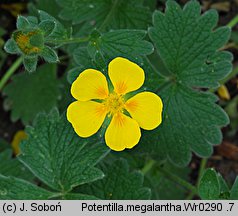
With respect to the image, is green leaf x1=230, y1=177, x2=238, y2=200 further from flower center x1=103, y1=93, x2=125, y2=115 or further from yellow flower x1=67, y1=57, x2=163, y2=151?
flower center x1=103, y1=93, x2=125, y2=115

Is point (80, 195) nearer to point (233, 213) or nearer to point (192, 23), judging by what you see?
point (233, 213)

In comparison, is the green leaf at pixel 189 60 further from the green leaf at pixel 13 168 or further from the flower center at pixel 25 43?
the green leaf at pixel 13 168

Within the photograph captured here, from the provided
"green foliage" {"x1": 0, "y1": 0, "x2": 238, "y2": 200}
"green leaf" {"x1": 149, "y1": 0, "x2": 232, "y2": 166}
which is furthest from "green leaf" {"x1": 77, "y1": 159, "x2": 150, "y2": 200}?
"green leaf" {"x1": 149, "y1": 0, "x2": 232, "y2": 166}

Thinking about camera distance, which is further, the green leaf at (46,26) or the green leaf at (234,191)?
the green leaf at (234,191)

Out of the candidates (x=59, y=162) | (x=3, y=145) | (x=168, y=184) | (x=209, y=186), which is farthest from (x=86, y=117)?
(x=3, y=145)

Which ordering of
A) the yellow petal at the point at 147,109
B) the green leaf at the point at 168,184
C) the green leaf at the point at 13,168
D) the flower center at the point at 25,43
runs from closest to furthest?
the flower center at the point at 25,43 → the yellow petal at the point at 147,109 → the green leaf at the point at 13,168 → the green leaf at the point at 168,184

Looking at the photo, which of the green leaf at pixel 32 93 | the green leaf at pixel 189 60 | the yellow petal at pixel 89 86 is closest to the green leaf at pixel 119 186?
the green leaf at pixel 189 60

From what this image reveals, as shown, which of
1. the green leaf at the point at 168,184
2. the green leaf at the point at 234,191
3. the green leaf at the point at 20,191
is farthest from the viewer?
the green leaf at the point at 168,184
